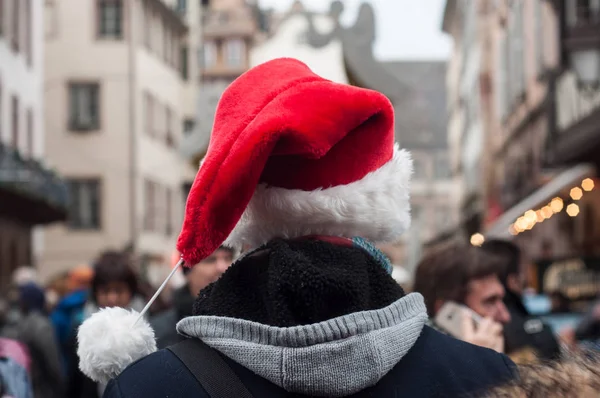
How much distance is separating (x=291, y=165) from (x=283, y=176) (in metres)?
0.03

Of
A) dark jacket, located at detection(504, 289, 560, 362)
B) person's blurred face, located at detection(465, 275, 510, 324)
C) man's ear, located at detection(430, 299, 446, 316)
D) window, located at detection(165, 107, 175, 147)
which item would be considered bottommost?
window, located at detection(165, 107, 175, 147)

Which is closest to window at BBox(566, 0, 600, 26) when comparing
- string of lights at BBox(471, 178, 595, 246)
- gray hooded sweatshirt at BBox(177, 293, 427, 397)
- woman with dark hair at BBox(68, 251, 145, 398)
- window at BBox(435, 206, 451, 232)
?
string of lights at BBox(471, 178, 595, 246)

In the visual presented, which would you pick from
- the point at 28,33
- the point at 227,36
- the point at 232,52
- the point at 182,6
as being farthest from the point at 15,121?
A: the point at 232,52

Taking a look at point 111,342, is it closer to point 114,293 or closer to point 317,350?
point 317,350

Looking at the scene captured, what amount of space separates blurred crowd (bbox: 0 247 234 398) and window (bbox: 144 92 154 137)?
28535 millimetres

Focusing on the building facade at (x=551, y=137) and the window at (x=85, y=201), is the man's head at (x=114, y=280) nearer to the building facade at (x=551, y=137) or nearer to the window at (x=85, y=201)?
the building facade at (x=551, y=137)

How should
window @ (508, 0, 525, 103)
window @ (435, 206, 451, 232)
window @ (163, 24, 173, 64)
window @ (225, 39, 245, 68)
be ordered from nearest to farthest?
window @ (508, 0, 525, 103) → window @ (163, 24, 173, 64) → window @ (225, 39, 245, 68) → window @ (435, 206, 451, 232)

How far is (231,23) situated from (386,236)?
210 feet

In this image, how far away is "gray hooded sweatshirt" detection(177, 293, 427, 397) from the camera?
6.73 ft

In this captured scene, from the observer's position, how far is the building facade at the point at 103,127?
3762 cm

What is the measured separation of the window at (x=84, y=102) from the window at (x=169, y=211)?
185 inches

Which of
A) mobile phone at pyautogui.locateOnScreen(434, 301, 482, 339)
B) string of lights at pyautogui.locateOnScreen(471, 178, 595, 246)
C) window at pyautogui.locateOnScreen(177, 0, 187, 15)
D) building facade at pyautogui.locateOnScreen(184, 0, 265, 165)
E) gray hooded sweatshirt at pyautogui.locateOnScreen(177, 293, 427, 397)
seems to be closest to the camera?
gray hooded sweatshirt at pyautogui.locateOnScreen(177, 293, 427, 397)

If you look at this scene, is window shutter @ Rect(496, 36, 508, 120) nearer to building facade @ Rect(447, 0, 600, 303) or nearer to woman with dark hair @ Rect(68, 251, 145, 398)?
building facade @ Rect(447, 0, 600, 303)

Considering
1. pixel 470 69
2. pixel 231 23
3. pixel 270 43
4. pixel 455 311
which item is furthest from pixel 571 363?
pixel 231 23
